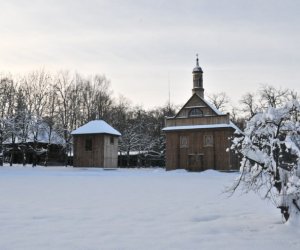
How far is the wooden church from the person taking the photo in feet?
127

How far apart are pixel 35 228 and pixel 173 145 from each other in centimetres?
3394

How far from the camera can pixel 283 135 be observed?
7.95 m

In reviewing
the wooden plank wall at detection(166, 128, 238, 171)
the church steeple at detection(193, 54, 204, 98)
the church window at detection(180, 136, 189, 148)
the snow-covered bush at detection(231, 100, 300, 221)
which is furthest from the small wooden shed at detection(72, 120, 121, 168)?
the snow-covered bush at detection(231, 100, 300, 221)

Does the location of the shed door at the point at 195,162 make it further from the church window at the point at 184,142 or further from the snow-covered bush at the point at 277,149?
the snow-covered bush at the point at 277,149

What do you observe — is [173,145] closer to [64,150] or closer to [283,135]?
[64,150]

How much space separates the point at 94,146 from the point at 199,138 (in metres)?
10.7

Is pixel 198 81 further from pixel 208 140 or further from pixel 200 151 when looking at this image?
pixel 200 151

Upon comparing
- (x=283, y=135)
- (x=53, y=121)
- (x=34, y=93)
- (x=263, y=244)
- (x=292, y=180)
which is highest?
(x=34, y=93)

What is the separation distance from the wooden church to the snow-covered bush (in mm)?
30245

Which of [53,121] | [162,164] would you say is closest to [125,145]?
[162,164]

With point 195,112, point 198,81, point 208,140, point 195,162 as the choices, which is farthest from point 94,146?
point 198,81

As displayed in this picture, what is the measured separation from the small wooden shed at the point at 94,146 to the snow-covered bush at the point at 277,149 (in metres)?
31.2

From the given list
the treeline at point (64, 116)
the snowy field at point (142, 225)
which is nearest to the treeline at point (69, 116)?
the treeline at point (64, 116)

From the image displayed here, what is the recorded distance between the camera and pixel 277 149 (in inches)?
304
